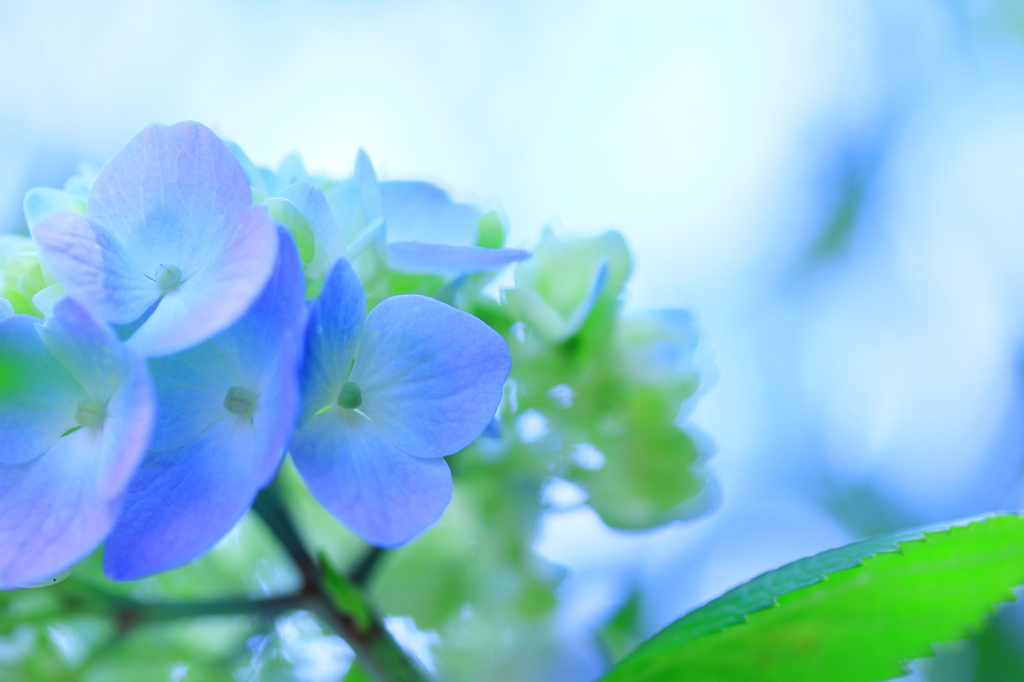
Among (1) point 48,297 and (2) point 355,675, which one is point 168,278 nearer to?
(1) point 48,297

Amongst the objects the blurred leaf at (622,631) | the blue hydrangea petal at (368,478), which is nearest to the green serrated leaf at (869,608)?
the blue hydrangea petal at (368,478)

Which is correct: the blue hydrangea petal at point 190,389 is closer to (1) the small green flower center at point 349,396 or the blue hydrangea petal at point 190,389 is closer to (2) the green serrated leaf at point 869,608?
(1) the small green flower center at point 349,396

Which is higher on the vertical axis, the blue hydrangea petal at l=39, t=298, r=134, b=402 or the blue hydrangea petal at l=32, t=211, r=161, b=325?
the blue hydrangea petal at l=32, t=211, r=161, b=325

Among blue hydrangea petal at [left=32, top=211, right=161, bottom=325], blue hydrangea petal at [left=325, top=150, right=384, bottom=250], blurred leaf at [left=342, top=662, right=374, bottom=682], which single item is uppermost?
blue hydrangea petal at [left=325, top=150, right=384, bottom=250]

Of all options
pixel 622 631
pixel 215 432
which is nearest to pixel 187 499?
pixel 215 432

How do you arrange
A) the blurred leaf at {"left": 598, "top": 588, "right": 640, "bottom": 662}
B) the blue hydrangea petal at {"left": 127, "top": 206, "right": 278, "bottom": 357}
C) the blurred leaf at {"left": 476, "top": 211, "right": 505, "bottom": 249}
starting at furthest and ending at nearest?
the blurred leaf at {"left": 598, "top": 588, "right": 640, "bottom": 662}
the blurred leaf at {"left": 476, "top": 211, "right": 505, "bottom": 249}
the blue hydrangea petal at {"left": 127, "top": 206, "right": 278, "bottom": 357}

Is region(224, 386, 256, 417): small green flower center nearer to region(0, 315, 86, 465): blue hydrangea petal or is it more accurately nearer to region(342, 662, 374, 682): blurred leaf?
region(0, 315, 86, 465): blue hydrangea petal

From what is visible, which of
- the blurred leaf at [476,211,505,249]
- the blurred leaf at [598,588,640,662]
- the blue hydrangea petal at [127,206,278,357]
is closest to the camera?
the blue hydrangea petal at [127,206,278,357]

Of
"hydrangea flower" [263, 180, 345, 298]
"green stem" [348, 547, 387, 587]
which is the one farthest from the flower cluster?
"green stem" [348, 547, 387, 587]
